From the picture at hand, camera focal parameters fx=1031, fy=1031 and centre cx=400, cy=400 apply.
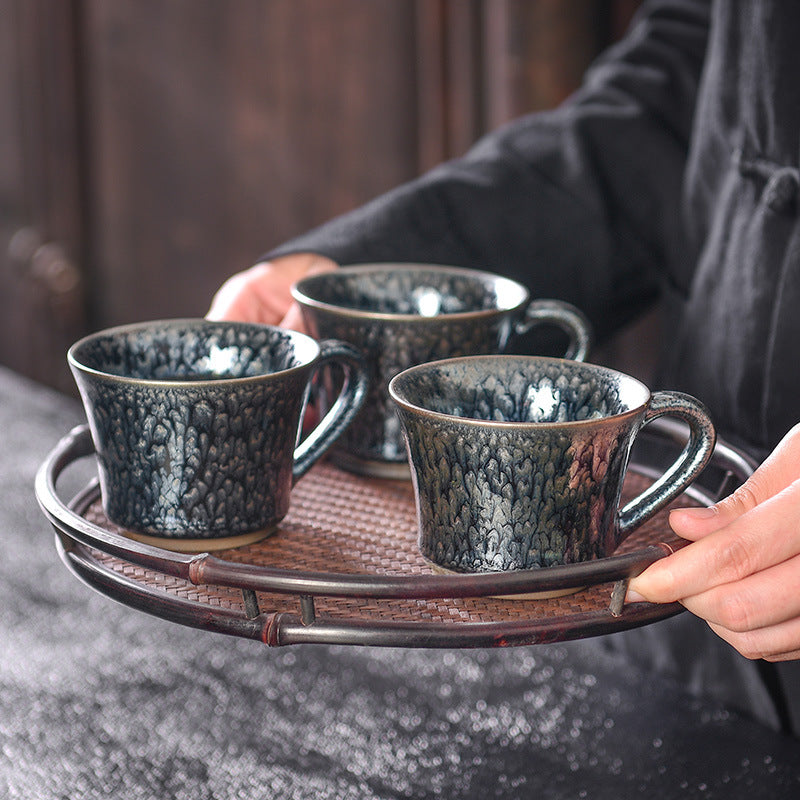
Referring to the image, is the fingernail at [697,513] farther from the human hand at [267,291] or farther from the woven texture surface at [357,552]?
the human hand at [267,291]

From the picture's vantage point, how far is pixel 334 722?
1.92 ft

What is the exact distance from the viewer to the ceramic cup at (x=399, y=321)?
556mm

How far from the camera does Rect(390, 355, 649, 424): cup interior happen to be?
470mm

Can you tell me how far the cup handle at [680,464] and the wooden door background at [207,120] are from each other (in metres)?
0.95

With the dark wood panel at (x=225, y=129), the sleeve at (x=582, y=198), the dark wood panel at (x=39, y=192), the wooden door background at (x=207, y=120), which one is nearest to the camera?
the sleeve at (x=582, y=198)

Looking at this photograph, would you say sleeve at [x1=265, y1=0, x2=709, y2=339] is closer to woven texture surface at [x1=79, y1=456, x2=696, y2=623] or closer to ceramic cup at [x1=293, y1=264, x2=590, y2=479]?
ceramic cup at [x1=293, y1=264, x2=590, y2=479]

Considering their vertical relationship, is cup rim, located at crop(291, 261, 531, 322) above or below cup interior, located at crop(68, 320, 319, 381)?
above

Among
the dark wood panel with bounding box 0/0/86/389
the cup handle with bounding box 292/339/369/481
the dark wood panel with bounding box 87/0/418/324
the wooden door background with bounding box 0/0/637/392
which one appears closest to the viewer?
the cup handle with bounding box 292/339/369/481

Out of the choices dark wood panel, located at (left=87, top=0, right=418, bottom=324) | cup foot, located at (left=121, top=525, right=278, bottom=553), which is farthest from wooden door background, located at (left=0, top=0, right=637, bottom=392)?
cup foot, located at (left=121, top=525, right=278, bottom=553)

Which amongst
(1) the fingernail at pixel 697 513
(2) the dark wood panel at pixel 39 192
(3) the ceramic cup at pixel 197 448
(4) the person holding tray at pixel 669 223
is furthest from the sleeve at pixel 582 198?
(2) the dark wood panel at pixel 39 192

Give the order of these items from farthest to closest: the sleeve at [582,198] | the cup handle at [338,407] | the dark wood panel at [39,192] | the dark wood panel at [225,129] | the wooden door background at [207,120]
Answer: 1. the dark wood panel at [39,192]
2. the dark wood panel at [225,129]
3. the wooden door background at [207,120]
4. the sleeve at [582,198]
5. the cup handle at [338,407]

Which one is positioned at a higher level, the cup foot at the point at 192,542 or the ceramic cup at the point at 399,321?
the ceramic cup at the point at 399,321

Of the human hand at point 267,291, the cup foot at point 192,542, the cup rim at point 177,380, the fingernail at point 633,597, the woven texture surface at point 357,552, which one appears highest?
the cup rim at point 177,380

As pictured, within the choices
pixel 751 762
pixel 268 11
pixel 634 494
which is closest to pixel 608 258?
pixel 634 494
